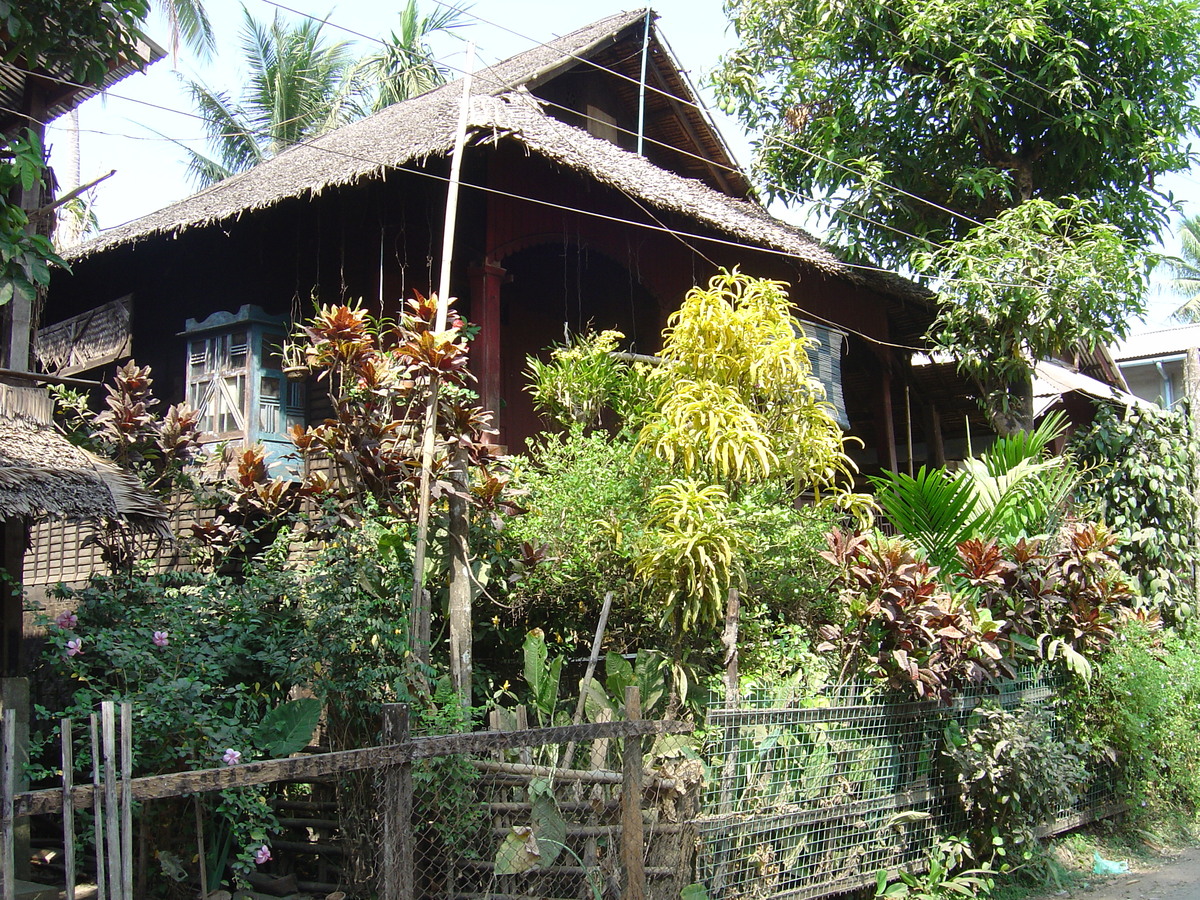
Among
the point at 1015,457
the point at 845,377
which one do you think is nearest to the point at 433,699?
the point at 1015,457

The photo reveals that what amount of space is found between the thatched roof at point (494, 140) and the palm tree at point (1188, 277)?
28049mm

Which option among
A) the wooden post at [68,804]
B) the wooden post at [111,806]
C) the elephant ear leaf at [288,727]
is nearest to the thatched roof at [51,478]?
the elephant ear leaf at [288,727]

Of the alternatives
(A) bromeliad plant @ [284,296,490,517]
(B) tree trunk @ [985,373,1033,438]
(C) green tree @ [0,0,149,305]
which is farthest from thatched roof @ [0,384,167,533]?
(B) tree trunk @ [985,373,1033,438]

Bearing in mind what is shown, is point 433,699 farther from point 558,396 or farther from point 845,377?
point 845,377

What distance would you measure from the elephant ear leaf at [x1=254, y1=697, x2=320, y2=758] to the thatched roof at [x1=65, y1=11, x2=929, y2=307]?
405 centimetres

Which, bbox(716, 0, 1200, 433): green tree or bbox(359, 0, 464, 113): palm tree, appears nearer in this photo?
bbox(716, 0, 1200, 433): green tree

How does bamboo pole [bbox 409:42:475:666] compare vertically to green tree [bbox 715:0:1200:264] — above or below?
below

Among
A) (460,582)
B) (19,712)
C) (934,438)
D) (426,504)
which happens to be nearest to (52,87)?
(19,712)

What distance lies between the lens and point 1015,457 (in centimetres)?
858

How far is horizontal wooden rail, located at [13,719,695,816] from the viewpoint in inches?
136

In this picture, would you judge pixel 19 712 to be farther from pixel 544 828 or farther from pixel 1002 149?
pixel 1002 149

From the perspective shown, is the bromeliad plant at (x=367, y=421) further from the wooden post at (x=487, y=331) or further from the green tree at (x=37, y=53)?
the green tree at (x=37, y=53)

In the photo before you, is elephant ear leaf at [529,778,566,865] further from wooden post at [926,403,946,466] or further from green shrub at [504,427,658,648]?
wooden post at [926,403,946,466]

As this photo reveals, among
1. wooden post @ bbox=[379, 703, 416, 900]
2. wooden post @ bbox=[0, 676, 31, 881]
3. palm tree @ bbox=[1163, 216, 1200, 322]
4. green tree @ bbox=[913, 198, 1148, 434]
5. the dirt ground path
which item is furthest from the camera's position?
palm tree @ bbox=[1163, 216, 1200, 322]
